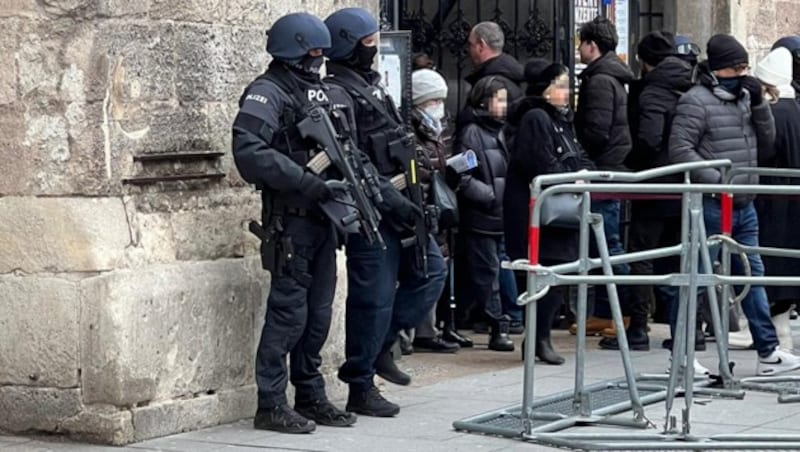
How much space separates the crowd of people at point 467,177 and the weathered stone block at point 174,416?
252 millimetres

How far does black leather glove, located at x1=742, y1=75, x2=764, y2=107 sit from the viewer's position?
9820 millimetres

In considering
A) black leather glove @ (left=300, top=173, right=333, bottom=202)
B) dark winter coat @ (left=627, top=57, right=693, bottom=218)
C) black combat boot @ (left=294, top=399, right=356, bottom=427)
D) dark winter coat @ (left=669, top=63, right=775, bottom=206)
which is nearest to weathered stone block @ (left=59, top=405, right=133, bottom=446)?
black combat boot @ (left=294, top=399, right=356, bottom=427)

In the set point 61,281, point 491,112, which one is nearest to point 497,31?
point 491,112

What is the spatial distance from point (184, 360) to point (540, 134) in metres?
2.95

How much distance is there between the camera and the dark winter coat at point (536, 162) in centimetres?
973

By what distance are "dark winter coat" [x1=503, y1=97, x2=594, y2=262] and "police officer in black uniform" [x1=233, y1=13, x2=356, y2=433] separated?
2.32 m

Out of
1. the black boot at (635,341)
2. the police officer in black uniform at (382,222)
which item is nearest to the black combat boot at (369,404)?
the police officer in black uniform at (382,222)

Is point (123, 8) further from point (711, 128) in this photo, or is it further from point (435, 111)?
point (711, 128)

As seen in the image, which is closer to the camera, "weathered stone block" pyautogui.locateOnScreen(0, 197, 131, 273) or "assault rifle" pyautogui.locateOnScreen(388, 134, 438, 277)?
"weathered stone block" pyautogui.locateOnScreen(0, 197, 131, 273)

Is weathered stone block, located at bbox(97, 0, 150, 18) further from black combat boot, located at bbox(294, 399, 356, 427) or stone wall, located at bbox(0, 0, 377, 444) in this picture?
black combat boot, located at bbox(294, 399, 356, 427)

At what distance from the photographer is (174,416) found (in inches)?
297

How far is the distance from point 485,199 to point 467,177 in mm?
182

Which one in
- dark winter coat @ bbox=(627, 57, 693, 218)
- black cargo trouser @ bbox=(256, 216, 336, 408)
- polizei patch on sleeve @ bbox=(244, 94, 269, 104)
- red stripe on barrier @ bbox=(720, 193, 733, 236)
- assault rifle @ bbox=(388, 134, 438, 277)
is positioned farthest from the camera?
dark winter coat @ bbox=(627, 57, 693, 218)

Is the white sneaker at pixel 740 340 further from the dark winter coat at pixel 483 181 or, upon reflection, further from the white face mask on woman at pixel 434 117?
the white face mask on woman at pixel 434 117
